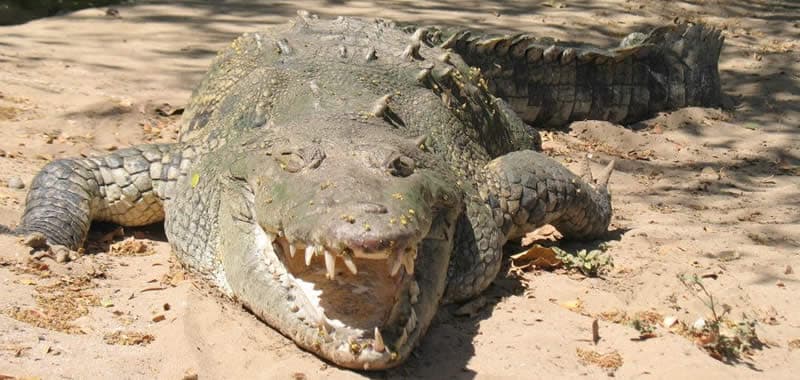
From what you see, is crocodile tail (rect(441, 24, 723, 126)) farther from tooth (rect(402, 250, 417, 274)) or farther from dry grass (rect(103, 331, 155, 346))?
dry grass (rect(103, 331, 155, 346))

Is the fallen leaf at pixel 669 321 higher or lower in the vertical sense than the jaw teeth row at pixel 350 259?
lower

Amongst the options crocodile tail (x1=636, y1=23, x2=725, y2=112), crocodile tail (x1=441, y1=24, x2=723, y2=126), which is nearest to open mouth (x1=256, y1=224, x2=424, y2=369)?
crocodile tail (x1=441, y1=24, x2=723, y2=126)

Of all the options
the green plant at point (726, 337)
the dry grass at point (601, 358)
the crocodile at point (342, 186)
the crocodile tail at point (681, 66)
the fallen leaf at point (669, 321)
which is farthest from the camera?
the crocodile tail at point (681, 66)

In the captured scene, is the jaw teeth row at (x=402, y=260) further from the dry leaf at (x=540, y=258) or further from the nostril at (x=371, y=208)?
the dry leaf at (x=540, y=258)

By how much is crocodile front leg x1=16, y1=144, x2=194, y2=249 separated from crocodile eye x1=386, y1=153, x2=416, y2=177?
1.48 meters

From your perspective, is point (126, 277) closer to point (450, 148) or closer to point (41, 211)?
point (41, 211)

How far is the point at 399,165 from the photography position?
12.8 feet

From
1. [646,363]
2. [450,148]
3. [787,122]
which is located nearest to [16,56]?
[450,148]

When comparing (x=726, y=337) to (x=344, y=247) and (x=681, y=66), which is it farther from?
(x=681, y=66)

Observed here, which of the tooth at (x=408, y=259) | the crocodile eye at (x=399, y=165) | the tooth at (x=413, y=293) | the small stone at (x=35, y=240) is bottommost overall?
the small stone at (x=35, y=240)

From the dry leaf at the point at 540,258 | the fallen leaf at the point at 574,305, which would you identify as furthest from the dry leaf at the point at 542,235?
the fallen leaf at the point at 574,305

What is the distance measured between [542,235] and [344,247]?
254 cm

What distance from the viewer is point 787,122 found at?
8039 millimetres

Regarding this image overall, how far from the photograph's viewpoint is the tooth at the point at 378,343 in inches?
136
